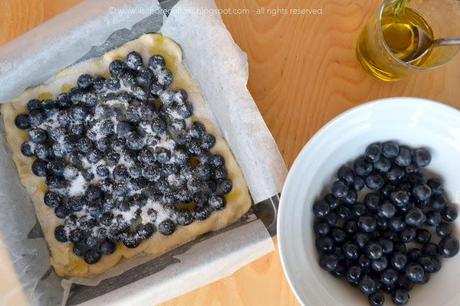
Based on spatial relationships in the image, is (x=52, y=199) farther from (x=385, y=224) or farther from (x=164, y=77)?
(x=385, y=224)

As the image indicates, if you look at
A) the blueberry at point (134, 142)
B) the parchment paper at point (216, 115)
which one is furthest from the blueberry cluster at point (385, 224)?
the blueberry at point (134, 142)

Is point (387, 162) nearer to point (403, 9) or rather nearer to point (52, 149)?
point (403, 9)

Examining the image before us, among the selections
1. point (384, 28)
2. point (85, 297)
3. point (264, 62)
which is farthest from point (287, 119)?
point (85, 297)

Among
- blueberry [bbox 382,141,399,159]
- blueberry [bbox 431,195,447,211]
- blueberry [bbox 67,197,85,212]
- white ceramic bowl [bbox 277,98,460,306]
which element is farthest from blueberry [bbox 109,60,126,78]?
blueberry [bbox 431,195,447,211]

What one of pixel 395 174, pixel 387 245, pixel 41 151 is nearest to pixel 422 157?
pixel 395 174

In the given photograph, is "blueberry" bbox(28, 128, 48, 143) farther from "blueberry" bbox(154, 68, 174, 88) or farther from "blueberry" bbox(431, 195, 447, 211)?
"blueberry" bbox(431, 195, 447, 211)

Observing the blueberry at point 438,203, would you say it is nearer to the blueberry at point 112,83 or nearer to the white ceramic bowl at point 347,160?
the white ceramic bowl at point 347,160
